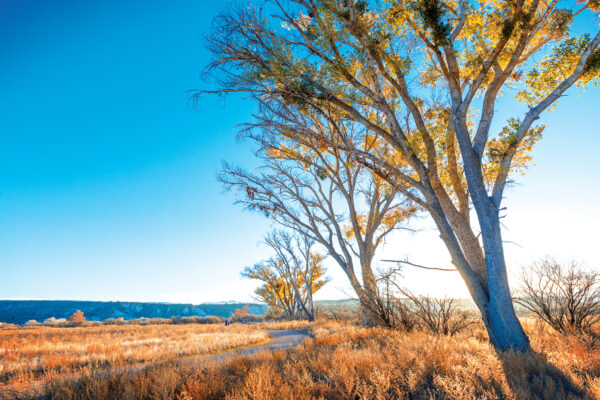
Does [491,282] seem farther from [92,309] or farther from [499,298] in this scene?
[92,309]

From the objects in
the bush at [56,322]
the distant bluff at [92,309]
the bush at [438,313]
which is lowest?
the distant bluff at [92,309]

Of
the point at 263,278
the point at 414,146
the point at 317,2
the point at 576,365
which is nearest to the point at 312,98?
the point at 317,2

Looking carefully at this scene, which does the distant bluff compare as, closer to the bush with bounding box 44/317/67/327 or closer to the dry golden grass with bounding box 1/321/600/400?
the bush with bounding box 44/317/67/327

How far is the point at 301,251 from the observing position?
83.3 ft

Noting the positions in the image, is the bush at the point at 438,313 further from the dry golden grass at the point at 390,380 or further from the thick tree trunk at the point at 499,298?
the dry golden grass at the point at 390,380

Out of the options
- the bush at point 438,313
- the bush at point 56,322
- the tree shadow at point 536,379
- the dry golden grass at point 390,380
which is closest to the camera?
the tree shadow at point 536,379

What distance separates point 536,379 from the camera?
12.4 feet

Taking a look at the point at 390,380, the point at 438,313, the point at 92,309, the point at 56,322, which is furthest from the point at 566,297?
the point at 92,309

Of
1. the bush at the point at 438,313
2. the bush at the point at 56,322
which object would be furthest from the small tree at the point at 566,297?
the bush at the point at 56,322

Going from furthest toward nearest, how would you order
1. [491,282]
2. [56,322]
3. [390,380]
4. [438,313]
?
[56,322] < [438,313] < [491,282] < [390,380]

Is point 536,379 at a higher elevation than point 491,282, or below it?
below

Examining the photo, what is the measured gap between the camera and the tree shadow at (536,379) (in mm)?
3219

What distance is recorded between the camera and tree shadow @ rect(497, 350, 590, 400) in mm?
3219

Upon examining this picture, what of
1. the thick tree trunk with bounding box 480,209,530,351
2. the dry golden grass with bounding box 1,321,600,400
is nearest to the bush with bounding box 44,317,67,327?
the dry golden grass with bounding box 1,321,600,400
